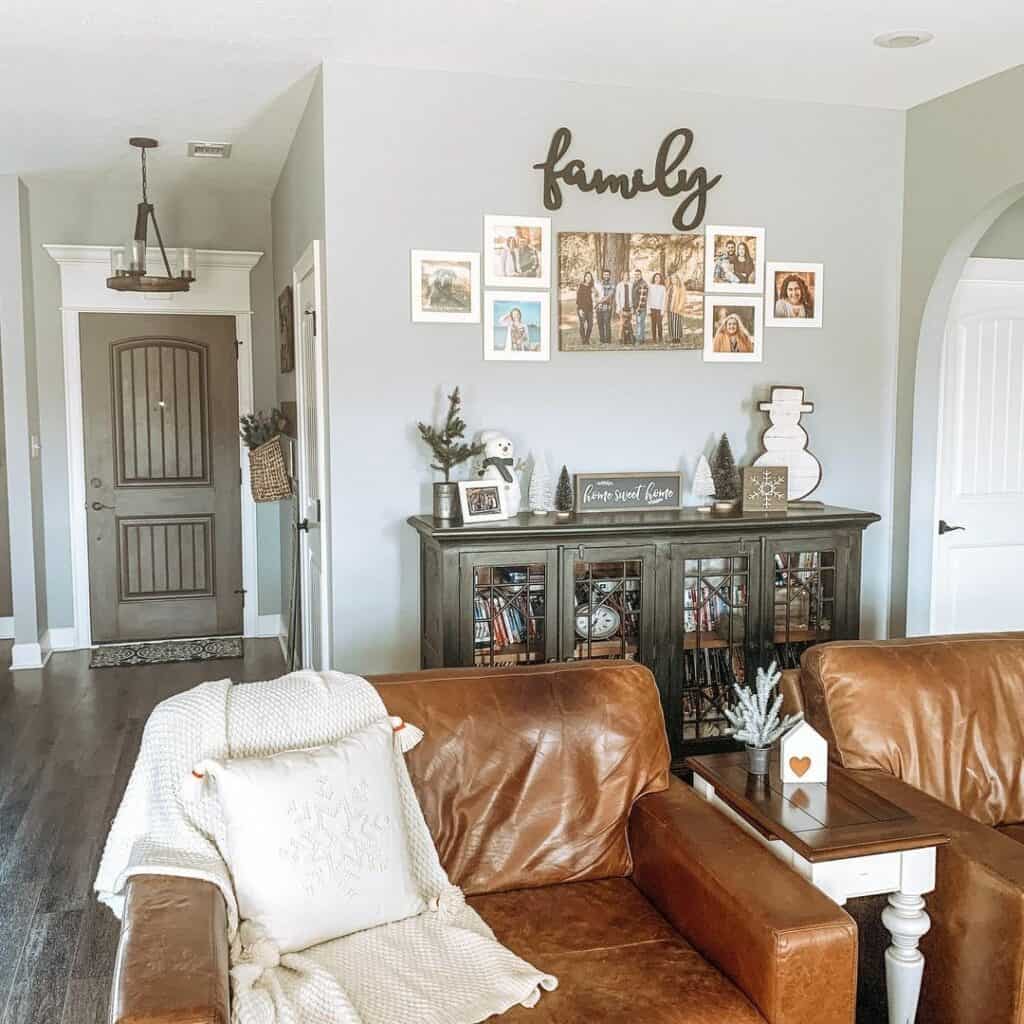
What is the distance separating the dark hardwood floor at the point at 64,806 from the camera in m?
2.73

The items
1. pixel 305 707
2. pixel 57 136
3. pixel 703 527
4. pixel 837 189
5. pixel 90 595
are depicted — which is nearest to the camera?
pixel 305 707

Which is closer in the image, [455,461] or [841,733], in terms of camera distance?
[841,733]

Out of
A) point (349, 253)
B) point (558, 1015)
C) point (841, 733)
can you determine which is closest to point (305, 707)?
point (558, 1015)

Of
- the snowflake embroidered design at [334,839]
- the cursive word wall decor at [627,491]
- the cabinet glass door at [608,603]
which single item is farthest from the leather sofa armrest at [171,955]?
the cursive word wall decor at [627,491]

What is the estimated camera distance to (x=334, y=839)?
1975mm

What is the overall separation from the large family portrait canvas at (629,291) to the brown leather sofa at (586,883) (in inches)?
77.9

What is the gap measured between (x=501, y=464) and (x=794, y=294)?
4.82ft

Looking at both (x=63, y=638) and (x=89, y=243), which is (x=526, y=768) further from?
(x=89, y=243)

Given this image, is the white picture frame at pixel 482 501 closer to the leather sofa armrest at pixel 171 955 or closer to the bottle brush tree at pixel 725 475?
the bottle brush tree at pixel 725 475

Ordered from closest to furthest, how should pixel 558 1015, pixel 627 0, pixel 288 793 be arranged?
pixel 558 1015 → pixel 288 793 → pixel 627 0

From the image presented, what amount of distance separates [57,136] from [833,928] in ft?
15.5

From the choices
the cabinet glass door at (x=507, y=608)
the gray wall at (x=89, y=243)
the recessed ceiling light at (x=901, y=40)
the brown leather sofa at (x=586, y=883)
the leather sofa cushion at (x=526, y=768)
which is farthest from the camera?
the gray wall at (x=89, y=243)

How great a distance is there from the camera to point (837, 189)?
4402 mm

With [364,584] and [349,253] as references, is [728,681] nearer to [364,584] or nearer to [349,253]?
[364,584]
